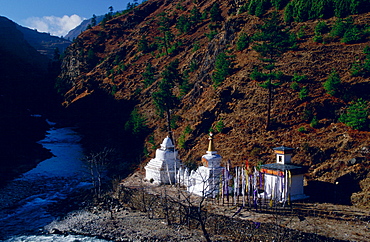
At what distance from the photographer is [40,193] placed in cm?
3906

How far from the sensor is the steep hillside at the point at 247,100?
3462cm

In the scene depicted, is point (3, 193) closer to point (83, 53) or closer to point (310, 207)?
point (310, 207)

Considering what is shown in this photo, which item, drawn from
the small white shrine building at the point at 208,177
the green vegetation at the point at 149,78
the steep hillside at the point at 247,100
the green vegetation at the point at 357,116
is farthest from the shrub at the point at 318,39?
the green vegetation at the point at 149,78

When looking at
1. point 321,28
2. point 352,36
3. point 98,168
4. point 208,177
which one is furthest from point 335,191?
point 98,168

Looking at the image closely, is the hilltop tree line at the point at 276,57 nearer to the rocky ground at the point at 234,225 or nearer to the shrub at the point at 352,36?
the shrub at the point at 352,36

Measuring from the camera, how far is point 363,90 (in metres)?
41.2

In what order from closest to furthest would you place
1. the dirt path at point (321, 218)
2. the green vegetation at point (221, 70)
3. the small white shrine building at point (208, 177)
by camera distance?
1. the dirt path at point (321, 218)
2. the small white shrine building at point (208, 177)
3. the green vegetation at point (221, 70)

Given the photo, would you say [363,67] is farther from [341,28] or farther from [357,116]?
[357,116]

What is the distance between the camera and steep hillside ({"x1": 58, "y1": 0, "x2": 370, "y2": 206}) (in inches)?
1363

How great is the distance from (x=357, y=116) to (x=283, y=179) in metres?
12.5

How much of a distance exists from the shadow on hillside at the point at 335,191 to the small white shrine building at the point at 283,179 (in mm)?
1571

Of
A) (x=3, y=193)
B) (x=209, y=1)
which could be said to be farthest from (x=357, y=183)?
(x=209, y=1)

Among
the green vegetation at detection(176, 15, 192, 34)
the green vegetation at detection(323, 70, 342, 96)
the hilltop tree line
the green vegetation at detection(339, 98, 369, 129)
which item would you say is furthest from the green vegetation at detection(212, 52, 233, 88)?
the green vegetation at detection(176, 15, 192, 34)

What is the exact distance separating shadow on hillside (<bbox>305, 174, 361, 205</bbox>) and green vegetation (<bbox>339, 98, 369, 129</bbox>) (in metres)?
7.07
